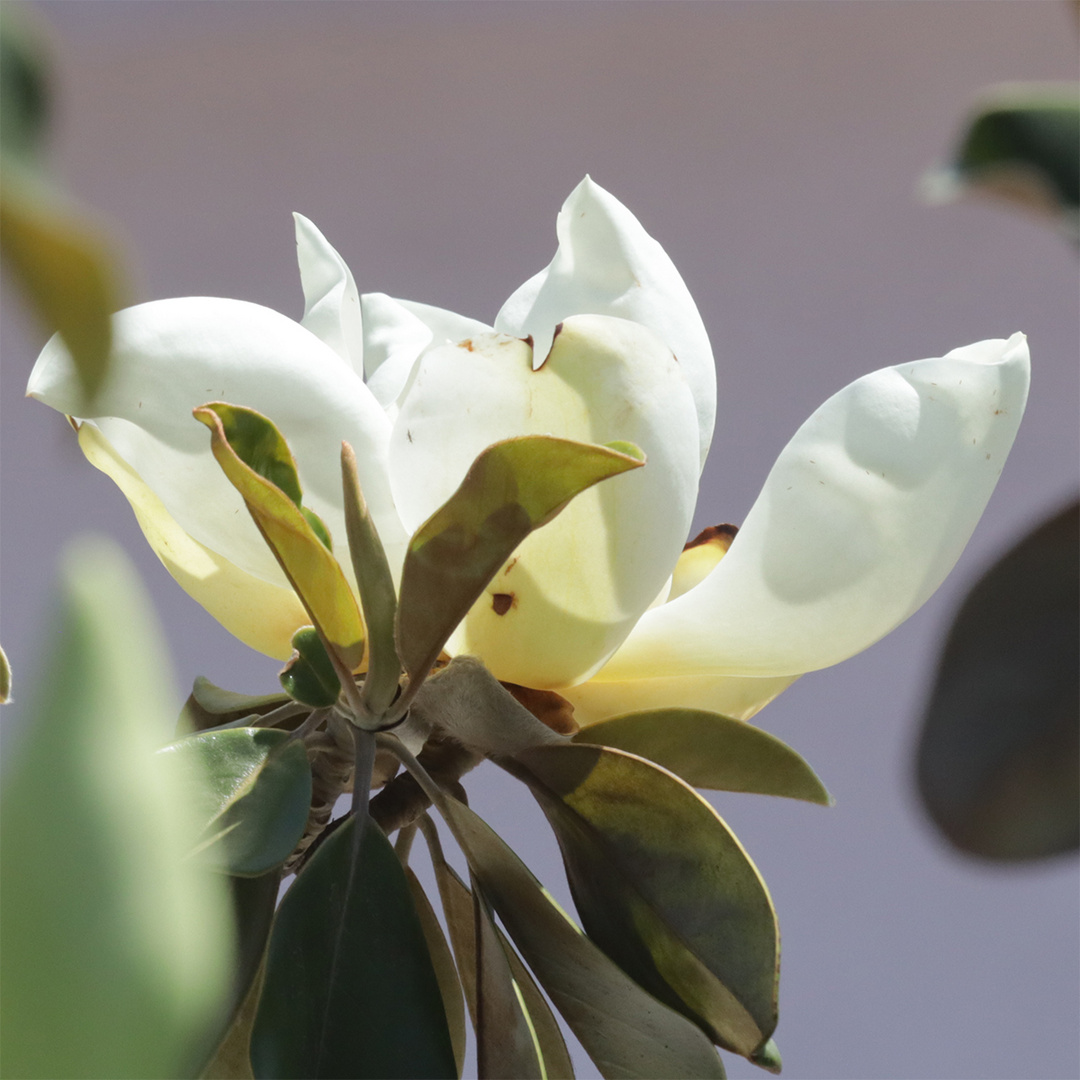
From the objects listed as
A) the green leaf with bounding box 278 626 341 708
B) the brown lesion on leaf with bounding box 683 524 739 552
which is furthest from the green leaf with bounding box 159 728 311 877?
the brown lesion on leaf with bounding box 683 524 739 552

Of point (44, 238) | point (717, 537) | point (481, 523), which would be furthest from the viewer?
point (717, 537)

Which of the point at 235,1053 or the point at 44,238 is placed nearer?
the point at 44,238

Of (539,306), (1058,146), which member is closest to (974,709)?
(1058,146)

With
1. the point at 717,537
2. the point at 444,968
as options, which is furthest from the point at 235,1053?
the point at 717,537

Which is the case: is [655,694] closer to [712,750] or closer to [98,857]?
[712,750]

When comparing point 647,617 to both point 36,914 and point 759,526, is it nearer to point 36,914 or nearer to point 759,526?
point 759,526

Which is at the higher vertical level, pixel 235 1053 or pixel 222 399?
pixel 222 399
